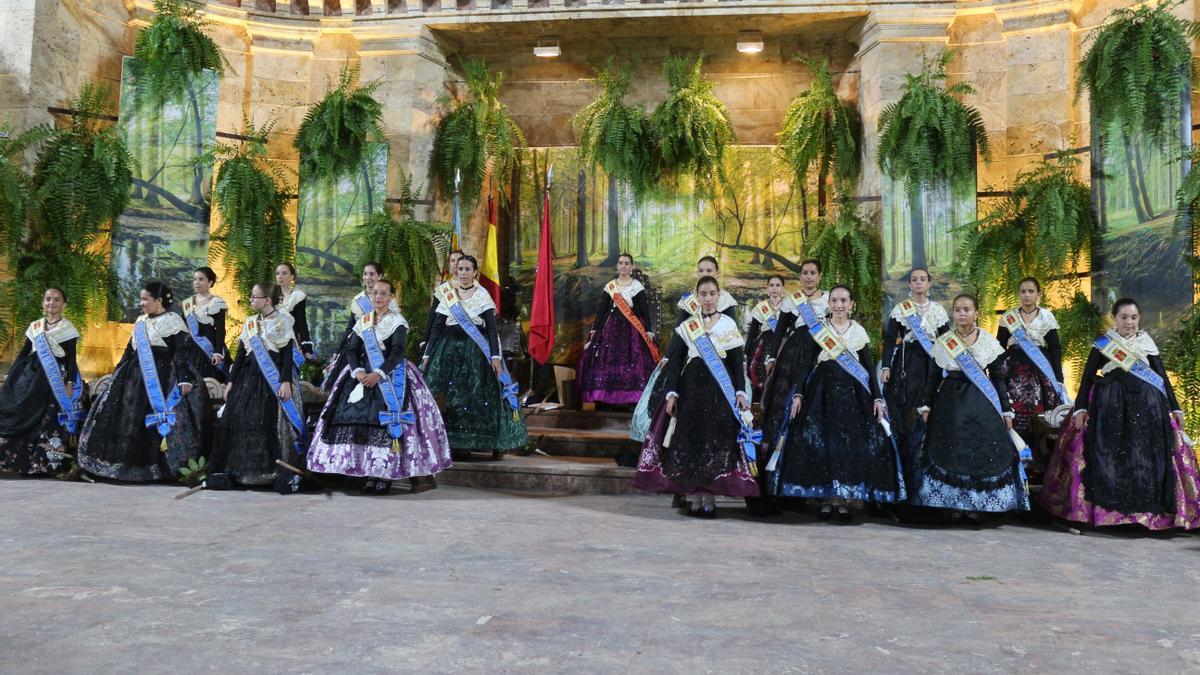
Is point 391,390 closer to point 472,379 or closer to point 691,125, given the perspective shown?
point 472,379

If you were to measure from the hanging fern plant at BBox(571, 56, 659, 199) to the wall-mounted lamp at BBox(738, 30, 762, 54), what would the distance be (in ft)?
3.49

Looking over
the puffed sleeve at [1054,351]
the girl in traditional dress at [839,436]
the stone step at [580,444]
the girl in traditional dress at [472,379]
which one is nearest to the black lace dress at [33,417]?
the girl in traditional dress at [472,379]

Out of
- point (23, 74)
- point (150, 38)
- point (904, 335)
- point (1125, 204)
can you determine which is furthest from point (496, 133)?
point (1125, 204)

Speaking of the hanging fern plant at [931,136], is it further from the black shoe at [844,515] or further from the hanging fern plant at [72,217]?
the hanging fern plant at [72,217]

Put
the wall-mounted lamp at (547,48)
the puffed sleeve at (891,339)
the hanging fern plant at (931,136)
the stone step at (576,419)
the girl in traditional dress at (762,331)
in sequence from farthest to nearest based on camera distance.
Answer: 1. the wall-mounted lamp at (547,48)
2. the stone step at (576,419)
3. the hanging fern plant at (931,136)
4. the girl in traditional dress at (762,331)
5. the puffed sleeve at (891,339)

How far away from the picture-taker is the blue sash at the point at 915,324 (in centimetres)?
629

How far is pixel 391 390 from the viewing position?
247 inches

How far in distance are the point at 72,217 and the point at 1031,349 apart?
23.8 ft

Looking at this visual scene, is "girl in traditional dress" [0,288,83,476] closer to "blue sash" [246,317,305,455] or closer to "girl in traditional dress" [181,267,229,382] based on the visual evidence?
"girl in traditional dress" [181,267,229,382]

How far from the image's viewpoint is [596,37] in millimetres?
10016

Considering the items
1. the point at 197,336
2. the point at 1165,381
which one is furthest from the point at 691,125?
the point at 1165,381

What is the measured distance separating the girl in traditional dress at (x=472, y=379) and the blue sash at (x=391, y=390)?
0.74m

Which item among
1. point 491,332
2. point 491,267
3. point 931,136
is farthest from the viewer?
point 491,267

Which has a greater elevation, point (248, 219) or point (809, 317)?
point (248, 219)
